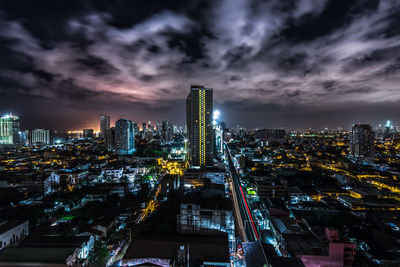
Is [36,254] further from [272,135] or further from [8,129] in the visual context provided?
[272,135]

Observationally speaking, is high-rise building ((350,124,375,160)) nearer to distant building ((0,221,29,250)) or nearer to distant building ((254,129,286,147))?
distant building ((254,129,286,147))

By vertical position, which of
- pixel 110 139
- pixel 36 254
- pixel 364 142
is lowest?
pixel 36 254

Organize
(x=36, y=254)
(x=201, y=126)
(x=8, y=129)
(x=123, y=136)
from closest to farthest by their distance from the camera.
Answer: (x=36, y=254)
(x=201, y=126)
(x=123, y=136)
(x=8, y=129)

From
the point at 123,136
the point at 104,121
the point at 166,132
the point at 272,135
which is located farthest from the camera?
the point at 104,121

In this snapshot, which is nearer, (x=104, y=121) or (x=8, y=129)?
(x=8, y=129)

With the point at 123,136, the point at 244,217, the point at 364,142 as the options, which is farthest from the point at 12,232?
the point at 364,142

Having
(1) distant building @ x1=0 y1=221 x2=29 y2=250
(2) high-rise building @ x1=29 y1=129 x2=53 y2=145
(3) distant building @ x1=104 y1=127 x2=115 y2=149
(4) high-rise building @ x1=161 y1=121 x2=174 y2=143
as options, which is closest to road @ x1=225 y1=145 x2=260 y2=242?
(1) distant building @ x1=0 y1=221 x2=29 y2=250
